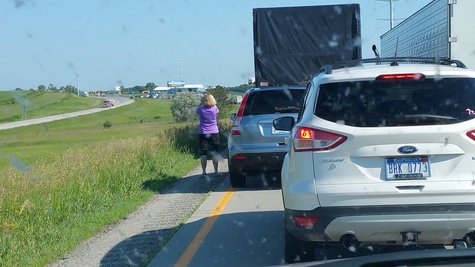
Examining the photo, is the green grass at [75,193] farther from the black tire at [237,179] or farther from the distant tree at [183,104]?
the distant tree at [183,104]

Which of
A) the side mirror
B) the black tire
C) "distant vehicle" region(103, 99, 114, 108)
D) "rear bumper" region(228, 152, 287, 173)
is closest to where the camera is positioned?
the side mirror

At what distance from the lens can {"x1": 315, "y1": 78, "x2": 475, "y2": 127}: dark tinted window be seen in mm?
5410

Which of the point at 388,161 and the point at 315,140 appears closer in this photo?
the point at 388,161

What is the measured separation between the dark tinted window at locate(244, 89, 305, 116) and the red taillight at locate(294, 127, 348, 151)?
635cm

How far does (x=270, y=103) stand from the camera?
1222 centimetres

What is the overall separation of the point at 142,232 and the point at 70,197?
1915mm

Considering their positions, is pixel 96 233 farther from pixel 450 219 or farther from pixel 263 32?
pixel 263 32

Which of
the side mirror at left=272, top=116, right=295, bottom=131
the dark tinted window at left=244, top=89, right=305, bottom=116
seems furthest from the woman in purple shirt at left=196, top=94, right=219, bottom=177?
the side mirror at left=272, top=116, right=295, bottom=131

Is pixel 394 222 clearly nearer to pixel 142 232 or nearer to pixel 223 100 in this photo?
pixel 142 232

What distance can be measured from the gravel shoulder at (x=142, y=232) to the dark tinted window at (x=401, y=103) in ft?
9.42

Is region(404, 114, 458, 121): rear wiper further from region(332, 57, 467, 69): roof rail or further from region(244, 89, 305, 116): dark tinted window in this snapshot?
region(244, 89, 305, 116): dark tinted window

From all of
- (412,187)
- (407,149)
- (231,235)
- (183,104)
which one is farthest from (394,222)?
(183,104)

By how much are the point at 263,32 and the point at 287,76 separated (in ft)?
4.12

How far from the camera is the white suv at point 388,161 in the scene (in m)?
5.29
